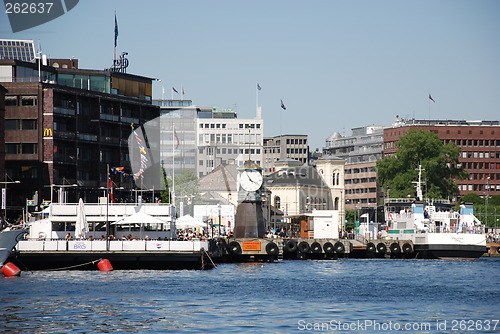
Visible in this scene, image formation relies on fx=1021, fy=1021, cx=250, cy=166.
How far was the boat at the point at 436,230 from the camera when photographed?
424 ft

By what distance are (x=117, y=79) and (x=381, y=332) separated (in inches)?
4191

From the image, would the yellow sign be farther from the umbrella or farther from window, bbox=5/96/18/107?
window, bbox=5/96/18/107

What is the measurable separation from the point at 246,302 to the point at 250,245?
1677 inches

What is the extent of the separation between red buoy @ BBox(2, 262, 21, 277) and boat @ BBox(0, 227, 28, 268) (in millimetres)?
2167

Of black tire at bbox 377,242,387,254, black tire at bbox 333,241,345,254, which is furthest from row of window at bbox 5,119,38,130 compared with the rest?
black tire at bbox 377,242,387,254

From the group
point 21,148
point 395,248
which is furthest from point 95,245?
point 395,248

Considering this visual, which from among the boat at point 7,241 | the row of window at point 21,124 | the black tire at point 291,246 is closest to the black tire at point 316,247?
the black tire at point 291,246

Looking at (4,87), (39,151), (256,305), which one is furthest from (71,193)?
(256,305)

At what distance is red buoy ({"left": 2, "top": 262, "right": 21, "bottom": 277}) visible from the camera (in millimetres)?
79812

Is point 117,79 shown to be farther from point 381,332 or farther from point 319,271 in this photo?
point 381,332

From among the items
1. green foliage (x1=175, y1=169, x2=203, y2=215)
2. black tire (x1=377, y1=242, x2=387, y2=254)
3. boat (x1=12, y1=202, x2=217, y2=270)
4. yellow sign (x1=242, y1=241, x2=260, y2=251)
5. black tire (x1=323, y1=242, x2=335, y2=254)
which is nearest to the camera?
boat (x1=12, y1=202, x2=217, y2=270)

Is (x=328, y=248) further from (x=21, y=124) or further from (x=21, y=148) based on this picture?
(x=21, y=124)

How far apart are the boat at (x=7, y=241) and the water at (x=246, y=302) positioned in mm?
2703

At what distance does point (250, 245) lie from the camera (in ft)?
349
